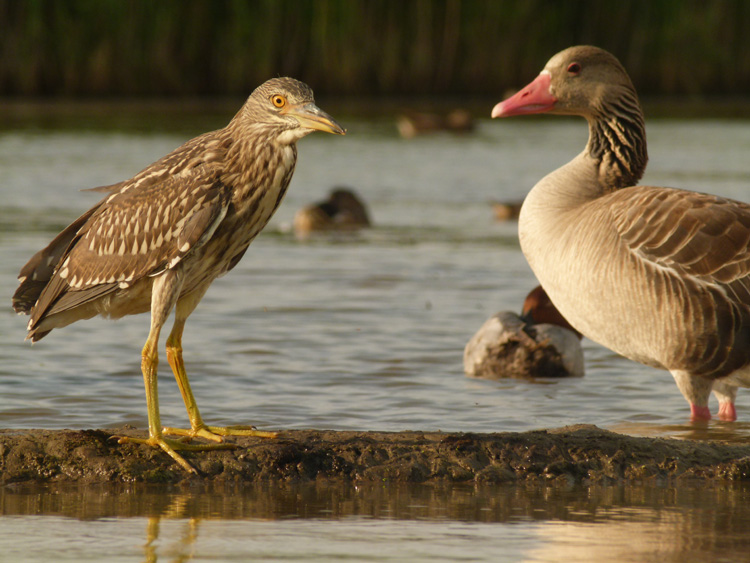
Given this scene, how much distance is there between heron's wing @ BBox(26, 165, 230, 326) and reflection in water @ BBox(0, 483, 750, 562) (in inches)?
40.2

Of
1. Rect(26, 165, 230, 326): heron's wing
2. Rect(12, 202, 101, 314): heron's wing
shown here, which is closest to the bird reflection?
Rect(26, 165, 230, 326): heron's wing

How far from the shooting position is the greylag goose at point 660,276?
657 centimetres

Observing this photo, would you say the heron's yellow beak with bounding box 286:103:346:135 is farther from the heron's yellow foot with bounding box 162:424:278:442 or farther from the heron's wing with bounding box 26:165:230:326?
the heron's yellow foot with bounding box 162:424:278:442

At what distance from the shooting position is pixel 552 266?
702cm

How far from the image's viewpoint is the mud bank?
17.5 feet

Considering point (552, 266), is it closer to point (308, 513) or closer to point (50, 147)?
point (308, 513)

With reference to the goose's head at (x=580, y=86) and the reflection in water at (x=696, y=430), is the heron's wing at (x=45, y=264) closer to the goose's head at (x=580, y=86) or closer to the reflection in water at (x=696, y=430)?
the goose's head at (x=580, y=86)

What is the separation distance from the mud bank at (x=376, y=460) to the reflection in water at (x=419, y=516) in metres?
0.09

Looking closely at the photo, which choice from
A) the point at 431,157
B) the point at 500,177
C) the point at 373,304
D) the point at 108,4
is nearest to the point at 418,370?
the point at 373,304

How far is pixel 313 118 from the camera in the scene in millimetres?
5430

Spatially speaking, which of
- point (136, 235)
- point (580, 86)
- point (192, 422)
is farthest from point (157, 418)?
point (580, 86)

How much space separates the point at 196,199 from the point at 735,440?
3.27 metres

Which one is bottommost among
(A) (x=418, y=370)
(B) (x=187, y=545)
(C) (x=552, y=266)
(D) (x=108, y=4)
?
(B) (x=187, y=545)

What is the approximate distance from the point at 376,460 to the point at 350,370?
9.13ft
